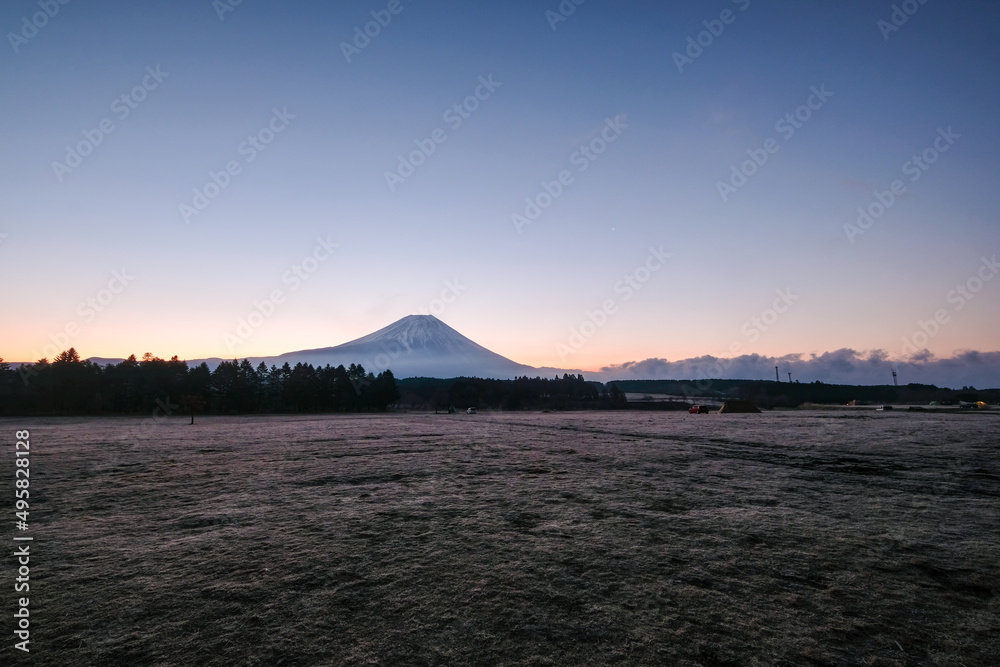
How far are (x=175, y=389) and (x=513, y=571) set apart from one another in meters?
88.3

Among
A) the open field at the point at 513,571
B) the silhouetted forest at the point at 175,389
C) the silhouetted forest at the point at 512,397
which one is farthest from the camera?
the silhouetted forest at the point at 512,397

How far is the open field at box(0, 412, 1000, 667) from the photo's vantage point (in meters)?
3.96

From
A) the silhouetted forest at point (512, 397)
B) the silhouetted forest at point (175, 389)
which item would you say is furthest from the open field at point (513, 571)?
the silhouetted forest at point (512, 397)

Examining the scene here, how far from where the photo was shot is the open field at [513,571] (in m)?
3.96

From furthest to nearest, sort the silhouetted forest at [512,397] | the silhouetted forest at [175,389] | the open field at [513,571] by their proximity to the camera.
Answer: the silhouetted forest at [512,397] < the silhouetted forest at [175,389] < the open field at [513,571]

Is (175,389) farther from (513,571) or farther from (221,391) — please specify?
(513,571)

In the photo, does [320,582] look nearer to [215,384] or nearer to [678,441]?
[678,441]

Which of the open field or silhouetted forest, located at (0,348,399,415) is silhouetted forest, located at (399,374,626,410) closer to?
silhouetted forest, located at (0,348,399,415)

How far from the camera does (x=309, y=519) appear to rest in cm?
805

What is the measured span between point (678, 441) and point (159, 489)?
20084 millimetres

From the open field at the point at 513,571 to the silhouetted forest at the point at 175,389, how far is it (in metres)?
69.3

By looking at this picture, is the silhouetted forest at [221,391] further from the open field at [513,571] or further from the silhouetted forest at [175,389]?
the open field at [513,571]

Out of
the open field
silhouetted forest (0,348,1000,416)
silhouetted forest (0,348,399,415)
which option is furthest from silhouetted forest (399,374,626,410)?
the open field

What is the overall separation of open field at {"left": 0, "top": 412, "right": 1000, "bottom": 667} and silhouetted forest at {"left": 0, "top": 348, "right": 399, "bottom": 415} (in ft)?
227
